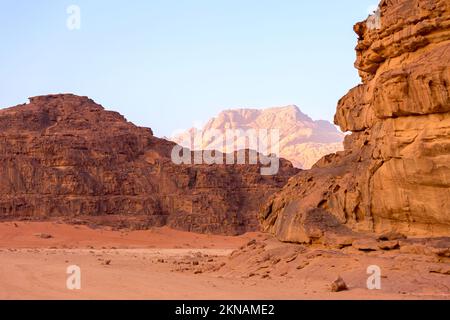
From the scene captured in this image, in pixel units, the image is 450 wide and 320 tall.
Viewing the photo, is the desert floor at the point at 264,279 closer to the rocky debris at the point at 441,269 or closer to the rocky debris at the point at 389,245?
the rocky debris at the point at 441,269

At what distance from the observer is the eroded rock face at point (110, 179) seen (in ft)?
171

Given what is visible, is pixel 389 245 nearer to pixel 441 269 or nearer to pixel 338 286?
pixel 441 269

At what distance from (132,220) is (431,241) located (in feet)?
127

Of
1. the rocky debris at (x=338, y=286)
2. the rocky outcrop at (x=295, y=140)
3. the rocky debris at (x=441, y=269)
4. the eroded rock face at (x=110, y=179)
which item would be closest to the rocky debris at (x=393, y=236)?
the rocky debris at (x=441, y=269)

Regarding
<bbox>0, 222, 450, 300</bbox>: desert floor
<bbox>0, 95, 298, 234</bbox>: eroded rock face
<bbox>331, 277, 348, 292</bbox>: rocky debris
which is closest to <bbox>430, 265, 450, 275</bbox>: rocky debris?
<bbox>0, 222, 450, 300</bbox>: desert floor

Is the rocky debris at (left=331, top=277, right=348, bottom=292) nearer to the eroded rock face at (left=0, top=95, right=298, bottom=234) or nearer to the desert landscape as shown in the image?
the desert landscape

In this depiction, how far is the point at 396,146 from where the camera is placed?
15.9m

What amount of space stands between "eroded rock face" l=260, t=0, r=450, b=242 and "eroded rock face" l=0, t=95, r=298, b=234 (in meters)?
34.0

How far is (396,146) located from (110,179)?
40788mm

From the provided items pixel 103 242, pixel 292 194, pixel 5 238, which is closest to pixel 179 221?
pixel 103 242

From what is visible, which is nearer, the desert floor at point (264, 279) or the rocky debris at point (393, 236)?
the desert floor at point (264, 279)

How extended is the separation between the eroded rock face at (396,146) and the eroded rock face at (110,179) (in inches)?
1339

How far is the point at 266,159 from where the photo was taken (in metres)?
65.9
